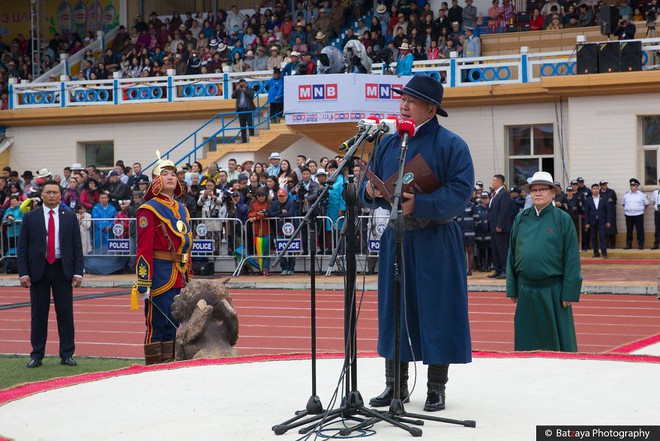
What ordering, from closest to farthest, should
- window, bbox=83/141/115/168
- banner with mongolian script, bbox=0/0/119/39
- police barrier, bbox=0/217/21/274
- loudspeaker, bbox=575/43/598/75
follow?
police barrier, bbox=0/217/21/274, loudspeaker, bbox=575/43/598/75, window, bbox=83/141/115/168, banner with mongolian script, bbox=0/0/119/39

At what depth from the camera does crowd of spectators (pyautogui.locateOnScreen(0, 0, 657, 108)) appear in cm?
2917

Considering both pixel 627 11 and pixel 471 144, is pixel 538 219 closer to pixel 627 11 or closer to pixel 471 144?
pixel 471 144

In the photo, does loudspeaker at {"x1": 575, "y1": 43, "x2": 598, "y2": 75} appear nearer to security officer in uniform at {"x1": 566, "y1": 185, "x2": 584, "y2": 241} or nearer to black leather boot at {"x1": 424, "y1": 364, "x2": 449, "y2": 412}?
security officer in uniform at {"x1": 566, "y1": 185, "x2": 584, "y2": 241}

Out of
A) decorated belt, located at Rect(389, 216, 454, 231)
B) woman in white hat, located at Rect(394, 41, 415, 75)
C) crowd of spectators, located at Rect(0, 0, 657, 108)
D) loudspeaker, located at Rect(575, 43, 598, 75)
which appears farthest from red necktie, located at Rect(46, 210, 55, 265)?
loudspeaker, located at Rect(575, 43, 598, 75)

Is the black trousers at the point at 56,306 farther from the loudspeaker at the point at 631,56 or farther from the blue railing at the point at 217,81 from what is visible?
the loudspeaker at the point at 631,56

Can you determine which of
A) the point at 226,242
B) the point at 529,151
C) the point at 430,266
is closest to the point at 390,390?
the point at 430,266

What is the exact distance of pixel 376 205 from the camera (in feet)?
22.2

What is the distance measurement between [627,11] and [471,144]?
5687 mm

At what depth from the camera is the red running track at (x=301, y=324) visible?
41.1ft

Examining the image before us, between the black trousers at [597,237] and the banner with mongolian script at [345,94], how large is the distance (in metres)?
5.20

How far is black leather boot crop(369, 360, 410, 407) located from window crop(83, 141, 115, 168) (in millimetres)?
26378

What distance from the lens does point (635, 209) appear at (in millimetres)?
24406

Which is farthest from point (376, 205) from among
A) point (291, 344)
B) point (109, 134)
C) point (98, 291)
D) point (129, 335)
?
point (109, 134)

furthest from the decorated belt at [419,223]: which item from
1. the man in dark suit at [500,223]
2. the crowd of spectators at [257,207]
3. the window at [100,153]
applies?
the window at [100,153]
